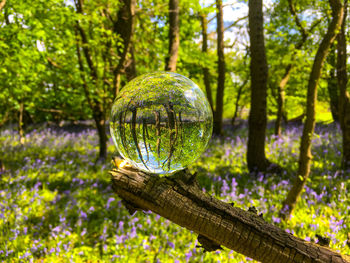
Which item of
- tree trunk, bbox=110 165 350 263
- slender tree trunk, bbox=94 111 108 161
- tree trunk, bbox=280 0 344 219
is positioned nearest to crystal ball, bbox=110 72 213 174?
tree trunk, bbox=110 165 350 263

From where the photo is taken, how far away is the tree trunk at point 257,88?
19.5 ft

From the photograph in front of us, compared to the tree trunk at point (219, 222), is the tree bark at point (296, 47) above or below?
above

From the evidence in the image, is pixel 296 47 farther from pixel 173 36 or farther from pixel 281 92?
pixel 173 36

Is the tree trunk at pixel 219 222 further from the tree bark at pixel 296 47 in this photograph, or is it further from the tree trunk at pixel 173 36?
the tree bark at pixel 296 47

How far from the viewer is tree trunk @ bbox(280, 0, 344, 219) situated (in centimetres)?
315

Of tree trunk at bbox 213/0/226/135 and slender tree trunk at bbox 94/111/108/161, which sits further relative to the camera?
tree trunk at bbox 213/0/226/135

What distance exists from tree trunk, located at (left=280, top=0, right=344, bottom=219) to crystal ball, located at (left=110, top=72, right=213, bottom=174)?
2839 millimetres

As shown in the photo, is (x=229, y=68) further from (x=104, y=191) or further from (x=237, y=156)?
(x=104, y=191)

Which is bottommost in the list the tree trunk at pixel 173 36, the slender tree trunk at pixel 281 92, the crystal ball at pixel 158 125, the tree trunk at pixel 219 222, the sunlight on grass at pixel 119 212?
the sunlight on grass at pixel 119 212

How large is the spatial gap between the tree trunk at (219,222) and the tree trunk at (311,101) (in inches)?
101

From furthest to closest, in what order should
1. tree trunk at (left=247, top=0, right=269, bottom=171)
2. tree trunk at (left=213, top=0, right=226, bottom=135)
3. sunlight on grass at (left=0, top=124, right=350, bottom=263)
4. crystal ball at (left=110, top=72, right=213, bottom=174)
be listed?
tree trunk at (left=213, top=0, right=226, bottom=135), tree trunk at (left=247, top=0, right=269, bottom=171), sunlight on grass at (left=0, top=124, right=350, bottom=263), crystal ball at (left=110, top=72, right=213, bottom=174)

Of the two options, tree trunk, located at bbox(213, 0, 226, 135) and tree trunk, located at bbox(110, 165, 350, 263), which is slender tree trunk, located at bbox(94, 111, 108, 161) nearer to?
tree trunk, located at bbox(213, 0, 226, 135)

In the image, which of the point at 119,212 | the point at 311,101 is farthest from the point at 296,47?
the point at 119,212

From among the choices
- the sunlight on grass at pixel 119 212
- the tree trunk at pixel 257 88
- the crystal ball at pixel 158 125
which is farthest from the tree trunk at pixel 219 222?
the tree trunk at pixel 257 88
